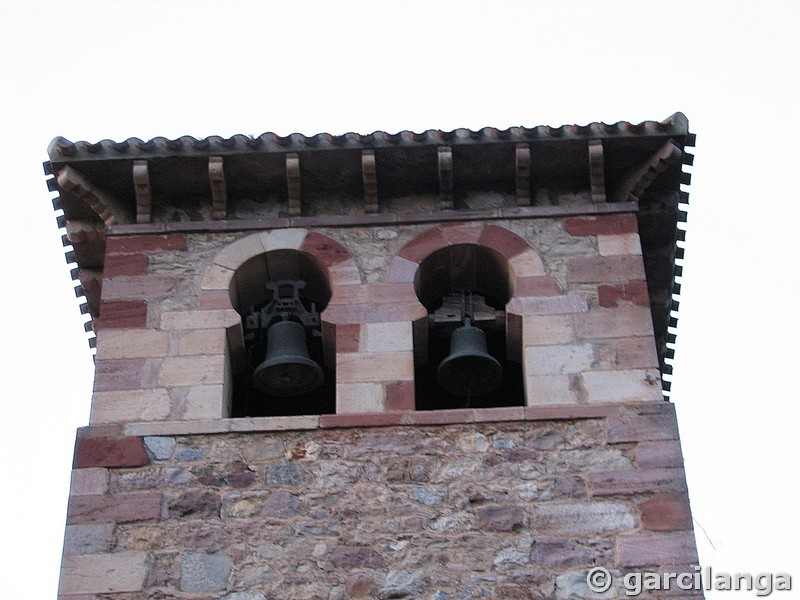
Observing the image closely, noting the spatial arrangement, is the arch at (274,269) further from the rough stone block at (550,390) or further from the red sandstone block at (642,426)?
the red sandstone block at (642,426)

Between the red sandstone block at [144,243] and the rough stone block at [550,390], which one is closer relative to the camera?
the rough stone block at [550,390]

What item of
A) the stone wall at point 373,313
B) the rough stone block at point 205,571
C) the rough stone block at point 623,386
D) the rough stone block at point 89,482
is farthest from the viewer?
the stone wall at point 373,313

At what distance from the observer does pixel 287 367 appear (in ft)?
37.8

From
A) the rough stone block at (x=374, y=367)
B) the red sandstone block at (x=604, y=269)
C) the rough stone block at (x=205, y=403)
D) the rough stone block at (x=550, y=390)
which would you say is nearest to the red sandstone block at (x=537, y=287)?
A: the red sandstone block at (x=604, y=269)

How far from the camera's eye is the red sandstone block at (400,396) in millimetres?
11125

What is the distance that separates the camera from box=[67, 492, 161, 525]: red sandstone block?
10.5 metres

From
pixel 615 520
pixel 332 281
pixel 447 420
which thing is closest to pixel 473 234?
pixel 332 281

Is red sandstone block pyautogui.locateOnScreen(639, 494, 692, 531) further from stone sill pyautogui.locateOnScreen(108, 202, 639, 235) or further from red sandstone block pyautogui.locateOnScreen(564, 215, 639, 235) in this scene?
stone sill pyautogui.locateOnScreen(108, 202, 639, 235)

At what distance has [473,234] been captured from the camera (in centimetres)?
1237

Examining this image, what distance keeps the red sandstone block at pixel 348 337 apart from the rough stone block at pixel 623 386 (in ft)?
4.76

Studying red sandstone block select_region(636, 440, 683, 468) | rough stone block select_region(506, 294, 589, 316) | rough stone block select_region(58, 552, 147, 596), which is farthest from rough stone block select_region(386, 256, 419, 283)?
rough stone block select_region(58, 552, 147, 596)

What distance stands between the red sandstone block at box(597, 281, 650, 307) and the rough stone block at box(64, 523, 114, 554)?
3496 mm

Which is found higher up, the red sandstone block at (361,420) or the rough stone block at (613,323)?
the rough stone block at (613,323)

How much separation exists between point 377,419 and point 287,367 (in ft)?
2.75
